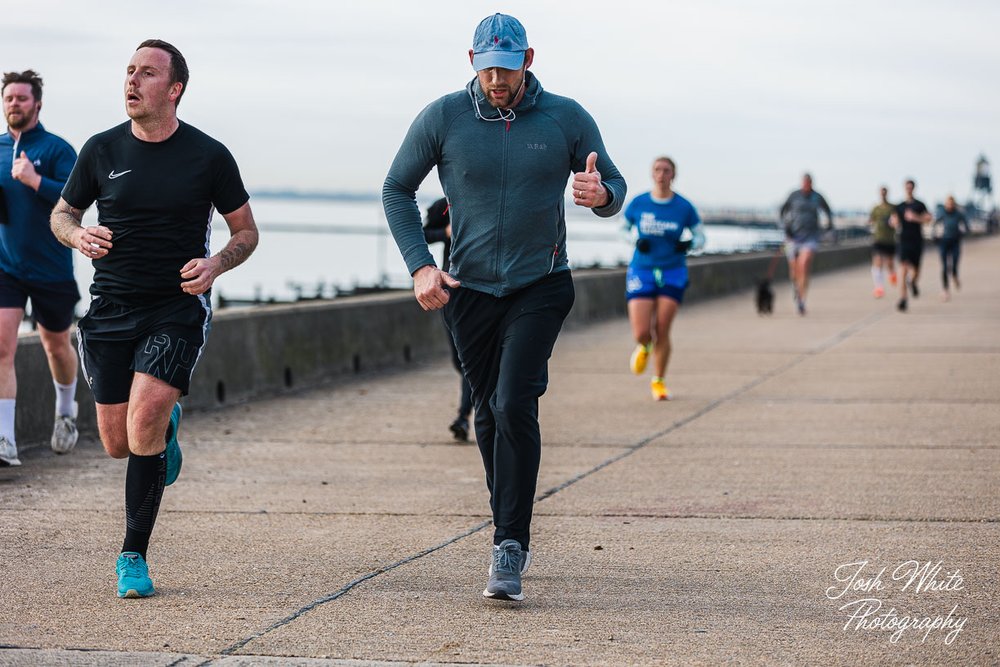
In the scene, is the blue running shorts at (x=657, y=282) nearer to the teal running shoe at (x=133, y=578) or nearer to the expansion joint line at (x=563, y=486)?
the expansion joint line at (x=563, y=486)

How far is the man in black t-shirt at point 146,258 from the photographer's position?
571 cm

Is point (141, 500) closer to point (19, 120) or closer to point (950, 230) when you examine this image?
point (19, 120)

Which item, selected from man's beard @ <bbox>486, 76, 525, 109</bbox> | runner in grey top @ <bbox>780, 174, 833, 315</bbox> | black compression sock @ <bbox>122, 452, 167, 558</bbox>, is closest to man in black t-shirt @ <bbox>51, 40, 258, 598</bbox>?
black compression sock @ <bbox>122, 452, 167, 558</bbox>

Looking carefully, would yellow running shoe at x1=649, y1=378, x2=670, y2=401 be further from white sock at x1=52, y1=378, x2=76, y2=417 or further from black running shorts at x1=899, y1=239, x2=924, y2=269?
black running shorts at x1=899, y1=239, x2=924, y2=269

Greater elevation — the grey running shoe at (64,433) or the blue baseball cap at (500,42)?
the blue baseball cap at (500,42)

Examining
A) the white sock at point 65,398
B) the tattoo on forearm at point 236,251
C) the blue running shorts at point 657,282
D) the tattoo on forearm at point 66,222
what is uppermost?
the tattoo on forearm at point 66,222

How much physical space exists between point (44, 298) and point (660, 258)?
5.08m

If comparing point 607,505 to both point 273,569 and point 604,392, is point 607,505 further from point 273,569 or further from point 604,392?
point 604,392

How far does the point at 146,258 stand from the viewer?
579 cm

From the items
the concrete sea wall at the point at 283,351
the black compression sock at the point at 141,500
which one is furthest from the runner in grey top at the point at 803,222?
the black compression sock at the point at 141,500

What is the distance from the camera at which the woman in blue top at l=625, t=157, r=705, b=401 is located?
39.9ft

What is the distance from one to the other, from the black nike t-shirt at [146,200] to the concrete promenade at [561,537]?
112cm

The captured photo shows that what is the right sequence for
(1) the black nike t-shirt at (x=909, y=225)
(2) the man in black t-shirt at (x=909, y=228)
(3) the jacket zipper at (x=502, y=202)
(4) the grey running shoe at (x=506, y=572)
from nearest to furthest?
(4) the grey running shoe at (x=506, y=572)
(3) the jacket zipper at (x=502, y=202)
(2) the man in black t-shirt at (x=909, y=228)
(1) the black nike t-shirt at (x=909, y=225)

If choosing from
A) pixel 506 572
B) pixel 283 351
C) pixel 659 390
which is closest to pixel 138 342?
pixel 506 572
